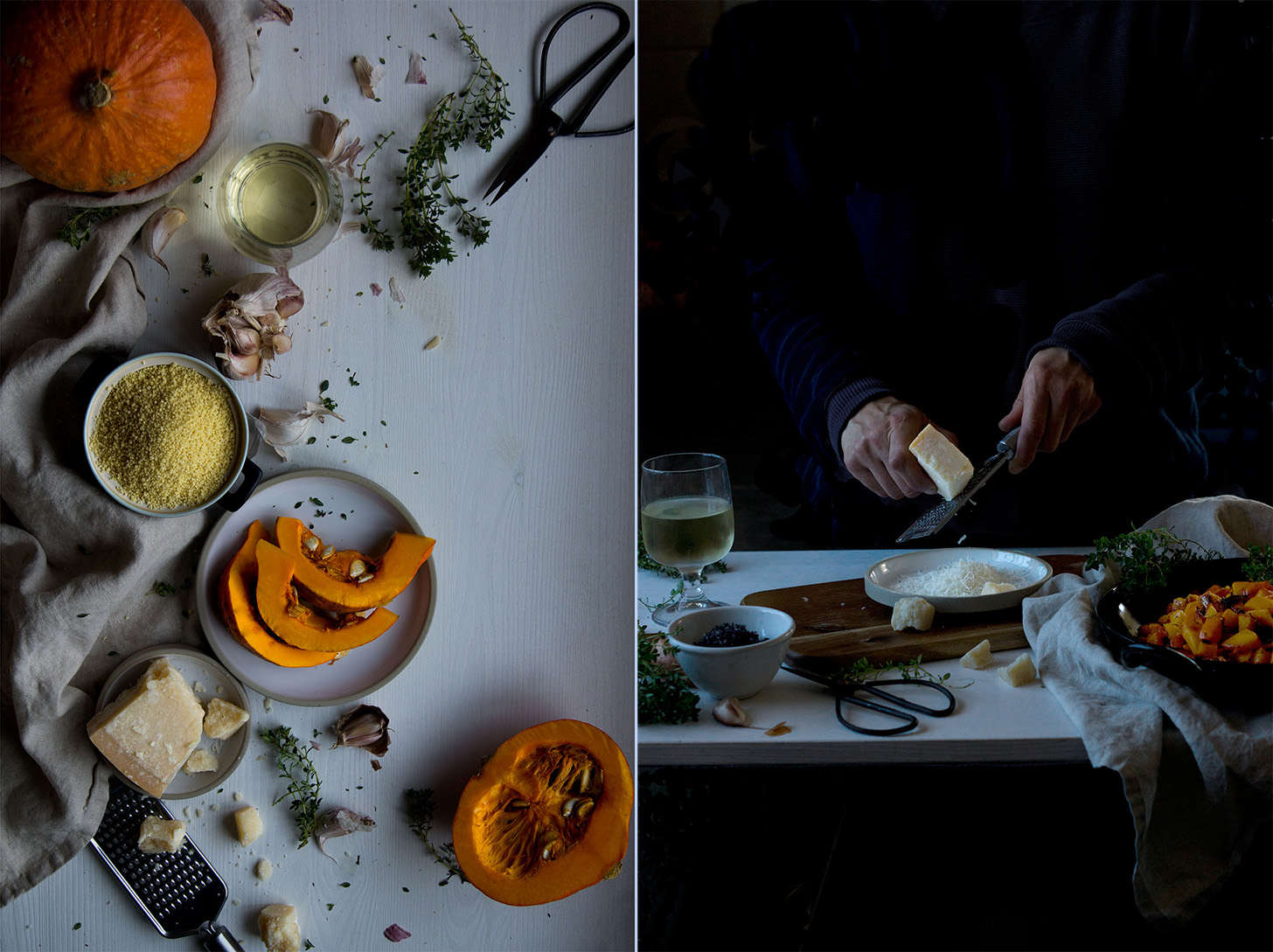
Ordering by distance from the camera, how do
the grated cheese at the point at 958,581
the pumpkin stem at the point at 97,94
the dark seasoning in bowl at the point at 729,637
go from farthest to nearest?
1. the grated cheese at the point at 958,581
2. the dark seasoning in bowl at the point at 729,637
3. the pumpkin stem at the point at 97,94

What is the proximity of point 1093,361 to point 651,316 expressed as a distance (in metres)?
0.66

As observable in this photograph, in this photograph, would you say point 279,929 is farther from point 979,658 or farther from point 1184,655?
point 1184,655

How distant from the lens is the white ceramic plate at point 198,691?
0.81 m

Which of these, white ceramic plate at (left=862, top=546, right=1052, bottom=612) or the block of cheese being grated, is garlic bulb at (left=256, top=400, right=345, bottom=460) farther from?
white ceramic plate at (left=862, top=546, right=1052, bottom=612)

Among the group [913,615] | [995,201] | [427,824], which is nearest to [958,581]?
[913,615]

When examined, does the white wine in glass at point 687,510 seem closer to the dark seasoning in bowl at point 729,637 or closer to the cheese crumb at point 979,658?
the dark seasoning in bowl at point 729,637

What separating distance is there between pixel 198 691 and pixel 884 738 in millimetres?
751

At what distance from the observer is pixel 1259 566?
1024 mm

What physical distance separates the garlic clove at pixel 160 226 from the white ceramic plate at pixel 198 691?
1.31 ft

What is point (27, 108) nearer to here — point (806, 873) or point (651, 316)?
point (651, 316)

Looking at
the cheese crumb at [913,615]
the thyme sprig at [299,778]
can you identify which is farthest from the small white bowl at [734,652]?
the thyme sprig at [299,778]

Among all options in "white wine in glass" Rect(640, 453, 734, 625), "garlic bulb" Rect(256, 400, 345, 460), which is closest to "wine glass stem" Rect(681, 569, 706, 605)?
"white wine in glass" Rect(640, 453, 734, 625)

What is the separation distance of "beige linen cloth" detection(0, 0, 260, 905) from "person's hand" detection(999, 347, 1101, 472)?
106cm

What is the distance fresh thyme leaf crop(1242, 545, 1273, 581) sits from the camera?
1013 millimetres
